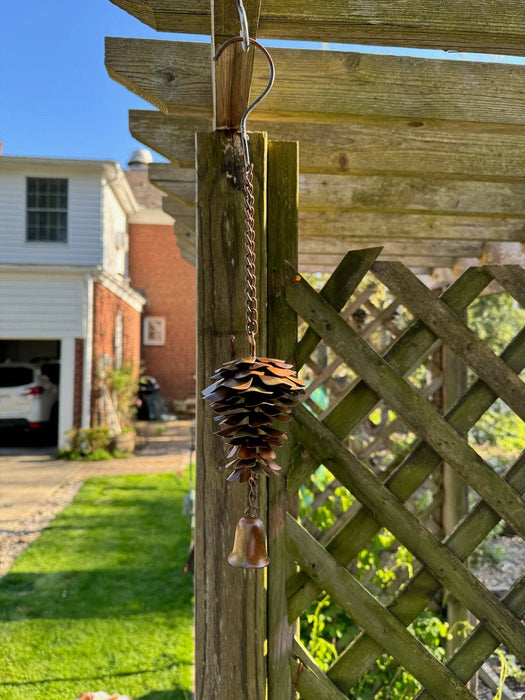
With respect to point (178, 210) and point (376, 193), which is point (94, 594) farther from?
point (376, 193)

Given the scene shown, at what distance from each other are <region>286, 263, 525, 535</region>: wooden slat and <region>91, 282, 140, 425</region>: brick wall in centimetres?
1088

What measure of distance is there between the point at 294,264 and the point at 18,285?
11393mm

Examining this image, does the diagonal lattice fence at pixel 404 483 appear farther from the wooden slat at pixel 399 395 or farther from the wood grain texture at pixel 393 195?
the wood grain texture at pixel 393 195

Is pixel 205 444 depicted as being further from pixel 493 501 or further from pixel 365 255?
pixel 493 501

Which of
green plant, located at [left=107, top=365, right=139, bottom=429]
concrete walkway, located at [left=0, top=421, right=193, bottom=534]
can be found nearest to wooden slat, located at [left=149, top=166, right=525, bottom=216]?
concrete walkway, located at [left=0, top=421, right=193, bottom=534]

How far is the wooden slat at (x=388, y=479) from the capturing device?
1494 mm

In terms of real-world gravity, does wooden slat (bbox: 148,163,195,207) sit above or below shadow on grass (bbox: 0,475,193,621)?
above

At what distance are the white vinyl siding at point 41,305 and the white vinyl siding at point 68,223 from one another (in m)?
0.57

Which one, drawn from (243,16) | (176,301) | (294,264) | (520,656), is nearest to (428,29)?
(243,16)

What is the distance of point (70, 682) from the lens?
11.2 ft

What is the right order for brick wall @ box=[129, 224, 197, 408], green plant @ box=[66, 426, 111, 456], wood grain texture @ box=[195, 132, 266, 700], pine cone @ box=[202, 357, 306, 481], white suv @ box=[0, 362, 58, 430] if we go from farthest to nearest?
brick wall @ box=[129, 224, 197, 408] → white suv @ box=[0, 362, 58, 430] → green plant @ box=[66, 426, 111, 456] → wood grain texture @ box=[195, 132, 266, 700] → pine cone @ box=[202, 357, 306, 481]

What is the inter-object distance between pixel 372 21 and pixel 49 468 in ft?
32.7

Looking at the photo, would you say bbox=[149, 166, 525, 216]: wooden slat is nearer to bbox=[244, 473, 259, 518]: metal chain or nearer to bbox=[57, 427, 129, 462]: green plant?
bbox=[244, 473, 259, 518]: metal chain

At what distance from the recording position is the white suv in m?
11.7
